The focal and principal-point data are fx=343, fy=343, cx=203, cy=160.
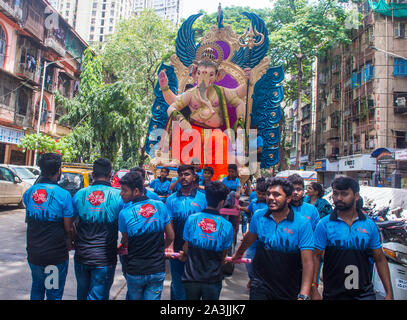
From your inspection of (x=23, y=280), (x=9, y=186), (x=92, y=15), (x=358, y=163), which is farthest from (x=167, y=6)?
(x=23, y=280)

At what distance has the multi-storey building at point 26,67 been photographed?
2289 centimetres

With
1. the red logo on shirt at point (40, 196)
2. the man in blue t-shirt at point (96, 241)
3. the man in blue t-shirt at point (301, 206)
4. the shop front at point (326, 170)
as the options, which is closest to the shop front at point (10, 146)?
the red logo on shirt at point (40, 196)

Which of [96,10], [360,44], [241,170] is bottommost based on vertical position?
[241,170]

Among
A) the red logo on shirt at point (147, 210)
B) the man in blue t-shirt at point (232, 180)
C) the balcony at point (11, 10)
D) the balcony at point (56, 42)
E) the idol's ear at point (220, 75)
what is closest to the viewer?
the red logo on shirt at point (147, 210)

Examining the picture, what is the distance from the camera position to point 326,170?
31.9 meters

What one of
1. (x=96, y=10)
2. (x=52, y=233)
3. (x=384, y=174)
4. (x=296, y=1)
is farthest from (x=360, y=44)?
(x=96, y=10)

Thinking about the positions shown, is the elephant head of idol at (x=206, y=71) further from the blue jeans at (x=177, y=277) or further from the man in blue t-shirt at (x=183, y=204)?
the blue jeans at (x=177, y=277)

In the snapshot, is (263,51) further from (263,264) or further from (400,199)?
(263,264)

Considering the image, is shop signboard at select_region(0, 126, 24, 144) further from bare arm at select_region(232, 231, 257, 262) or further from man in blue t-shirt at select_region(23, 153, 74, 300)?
bare arm at select_region(232, 231, 257, 262)

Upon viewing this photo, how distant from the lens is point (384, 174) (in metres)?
22.5

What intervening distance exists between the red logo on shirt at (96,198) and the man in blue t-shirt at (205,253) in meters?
0.92

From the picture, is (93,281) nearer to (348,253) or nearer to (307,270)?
(307,270)

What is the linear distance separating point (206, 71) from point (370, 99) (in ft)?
65.6
